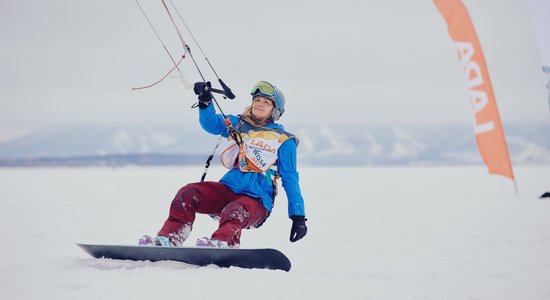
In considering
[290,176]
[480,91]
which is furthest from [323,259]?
[480,91]

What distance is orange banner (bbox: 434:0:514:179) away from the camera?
1010cm

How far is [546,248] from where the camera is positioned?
5.09 meters

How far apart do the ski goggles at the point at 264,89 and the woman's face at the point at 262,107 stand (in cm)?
6

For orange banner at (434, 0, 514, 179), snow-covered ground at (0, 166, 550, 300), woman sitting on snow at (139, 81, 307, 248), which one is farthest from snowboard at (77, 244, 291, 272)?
orange banner at (434, 0, 514, 179)

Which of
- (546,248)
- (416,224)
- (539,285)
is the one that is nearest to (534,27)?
(416,224)

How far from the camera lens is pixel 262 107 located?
421 centimetres

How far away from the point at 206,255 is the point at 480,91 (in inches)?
328

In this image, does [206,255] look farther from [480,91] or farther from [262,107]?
[480,91]

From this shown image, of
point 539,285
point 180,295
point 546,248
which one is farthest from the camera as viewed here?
point 546,248

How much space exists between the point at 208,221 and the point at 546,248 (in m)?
4.86

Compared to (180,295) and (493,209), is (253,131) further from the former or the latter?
(493,209)

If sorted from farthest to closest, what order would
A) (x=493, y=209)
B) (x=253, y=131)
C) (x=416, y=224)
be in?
(x=493, y=209), (x=416, y=224), (x=253, y=131)

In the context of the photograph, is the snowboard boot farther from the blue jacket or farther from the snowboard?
the blue jacket

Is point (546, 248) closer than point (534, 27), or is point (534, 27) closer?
point (546, 248)
